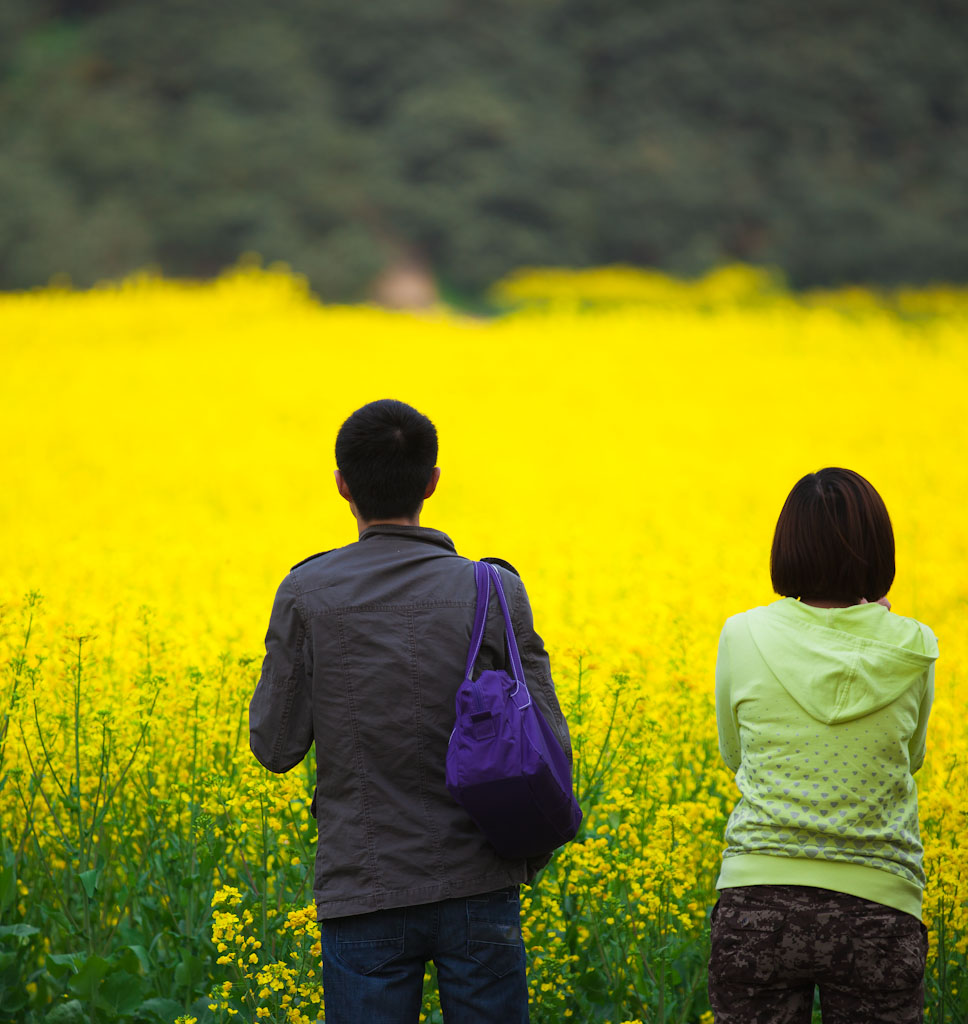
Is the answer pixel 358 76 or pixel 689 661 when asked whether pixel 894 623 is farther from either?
pixel 358 76

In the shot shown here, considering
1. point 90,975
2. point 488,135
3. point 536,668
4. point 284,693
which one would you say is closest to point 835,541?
point 536,668

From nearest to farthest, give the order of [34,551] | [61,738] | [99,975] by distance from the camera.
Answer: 1. [99,975]
2. [61,738]
3. [34,551]

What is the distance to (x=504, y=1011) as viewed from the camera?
1.67 meters

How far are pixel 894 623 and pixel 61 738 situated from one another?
77.2 inches

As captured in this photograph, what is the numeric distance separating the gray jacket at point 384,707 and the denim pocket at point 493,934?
30 millimetres

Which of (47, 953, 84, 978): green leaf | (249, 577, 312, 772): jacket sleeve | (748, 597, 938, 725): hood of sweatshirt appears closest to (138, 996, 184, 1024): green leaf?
(47, 953, 84, 978): green leaf

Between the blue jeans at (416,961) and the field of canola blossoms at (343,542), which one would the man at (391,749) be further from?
the field of canola blossoms at (343,542)

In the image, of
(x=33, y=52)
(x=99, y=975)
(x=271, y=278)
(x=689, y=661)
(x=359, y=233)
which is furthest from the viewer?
(x=33, y=52)

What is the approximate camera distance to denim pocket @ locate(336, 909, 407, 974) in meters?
1.65

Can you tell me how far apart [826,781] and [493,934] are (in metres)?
0.50

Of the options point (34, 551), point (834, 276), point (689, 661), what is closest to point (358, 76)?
point (834, 276)

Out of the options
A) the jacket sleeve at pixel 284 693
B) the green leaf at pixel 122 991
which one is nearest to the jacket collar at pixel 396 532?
the jacket sleeve at pixel 284 693

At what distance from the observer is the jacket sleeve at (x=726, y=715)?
1.77 m

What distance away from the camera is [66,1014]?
2.40 meters
